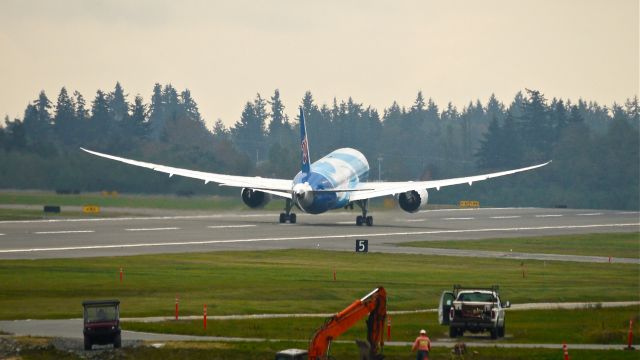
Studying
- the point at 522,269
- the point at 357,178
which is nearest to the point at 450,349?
the point at 522,269

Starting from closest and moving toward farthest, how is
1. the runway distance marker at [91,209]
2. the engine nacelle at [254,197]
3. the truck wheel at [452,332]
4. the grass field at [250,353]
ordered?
1. the grass field at [250,353]
2. the truck wheel at [452,332]
3. the engine nacelle at [254,197]
4. the runway distance marker at [91,209]

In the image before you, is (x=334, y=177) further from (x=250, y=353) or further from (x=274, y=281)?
(x=250, y=353)

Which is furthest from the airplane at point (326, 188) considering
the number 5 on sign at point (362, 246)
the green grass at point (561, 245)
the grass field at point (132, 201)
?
the grass field at point (132, 201)

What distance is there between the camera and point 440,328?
47.7 m

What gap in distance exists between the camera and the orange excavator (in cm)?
3625

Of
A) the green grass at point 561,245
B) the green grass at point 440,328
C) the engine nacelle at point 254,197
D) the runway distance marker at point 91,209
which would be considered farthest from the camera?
the runway distance marker at point 91,209

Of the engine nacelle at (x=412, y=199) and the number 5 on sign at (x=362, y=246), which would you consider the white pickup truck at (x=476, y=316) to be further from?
the engine nacelle at (x=412, y=199)

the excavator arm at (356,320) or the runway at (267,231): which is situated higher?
the runway at (267,231)

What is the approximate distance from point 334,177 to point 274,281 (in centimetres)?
4956

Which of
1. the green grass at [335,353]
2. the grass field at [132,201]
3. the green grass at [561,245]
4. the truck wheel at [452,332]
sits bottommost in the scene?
the green grass at [335,353]

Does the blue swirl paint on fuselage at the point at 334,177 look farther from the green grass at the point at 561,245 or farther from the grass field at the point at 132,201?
the grass field at the point at 132,201

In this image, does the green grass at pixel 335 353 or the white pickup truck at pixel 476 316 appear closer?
the green grass at pixel 335 353

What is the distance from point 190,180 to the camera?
151 metres

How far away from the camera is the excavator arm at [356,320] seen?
36719 mm
